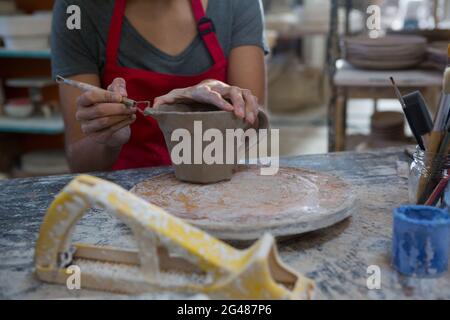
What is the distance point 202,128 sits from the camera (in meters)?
0.85

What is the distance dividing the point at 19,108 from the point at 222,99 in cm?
208

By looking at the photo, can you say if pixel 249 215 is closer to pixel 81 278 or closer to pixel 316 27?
pixel 81 278

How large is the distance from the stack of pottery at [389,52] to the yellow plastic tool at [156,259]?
180 centimetres

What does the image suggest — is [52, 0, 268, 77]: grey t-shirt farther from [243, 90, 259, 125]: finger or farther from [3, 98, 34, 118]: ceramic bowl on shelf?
[3, 98, 34, 118]: ceramic bowl on shelf

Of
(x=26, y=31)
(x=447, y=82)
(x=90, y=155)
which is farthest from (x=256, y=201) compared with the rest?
(x=26, y=31)

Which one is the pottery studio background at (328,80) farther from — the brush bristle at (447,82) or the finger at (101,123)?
the finger at (101,123)

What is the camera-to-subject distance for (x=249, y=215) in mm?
729

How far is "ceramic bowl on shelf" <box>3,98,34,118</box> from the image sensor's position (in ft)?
8.78

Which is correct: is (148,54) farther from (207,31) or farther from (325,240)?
(325,240)

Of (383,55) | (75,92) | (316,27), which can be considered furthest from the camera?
(316,27)

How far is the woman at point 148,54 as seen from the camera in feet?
4.27

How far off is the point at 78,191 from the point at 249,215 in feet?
0.87
